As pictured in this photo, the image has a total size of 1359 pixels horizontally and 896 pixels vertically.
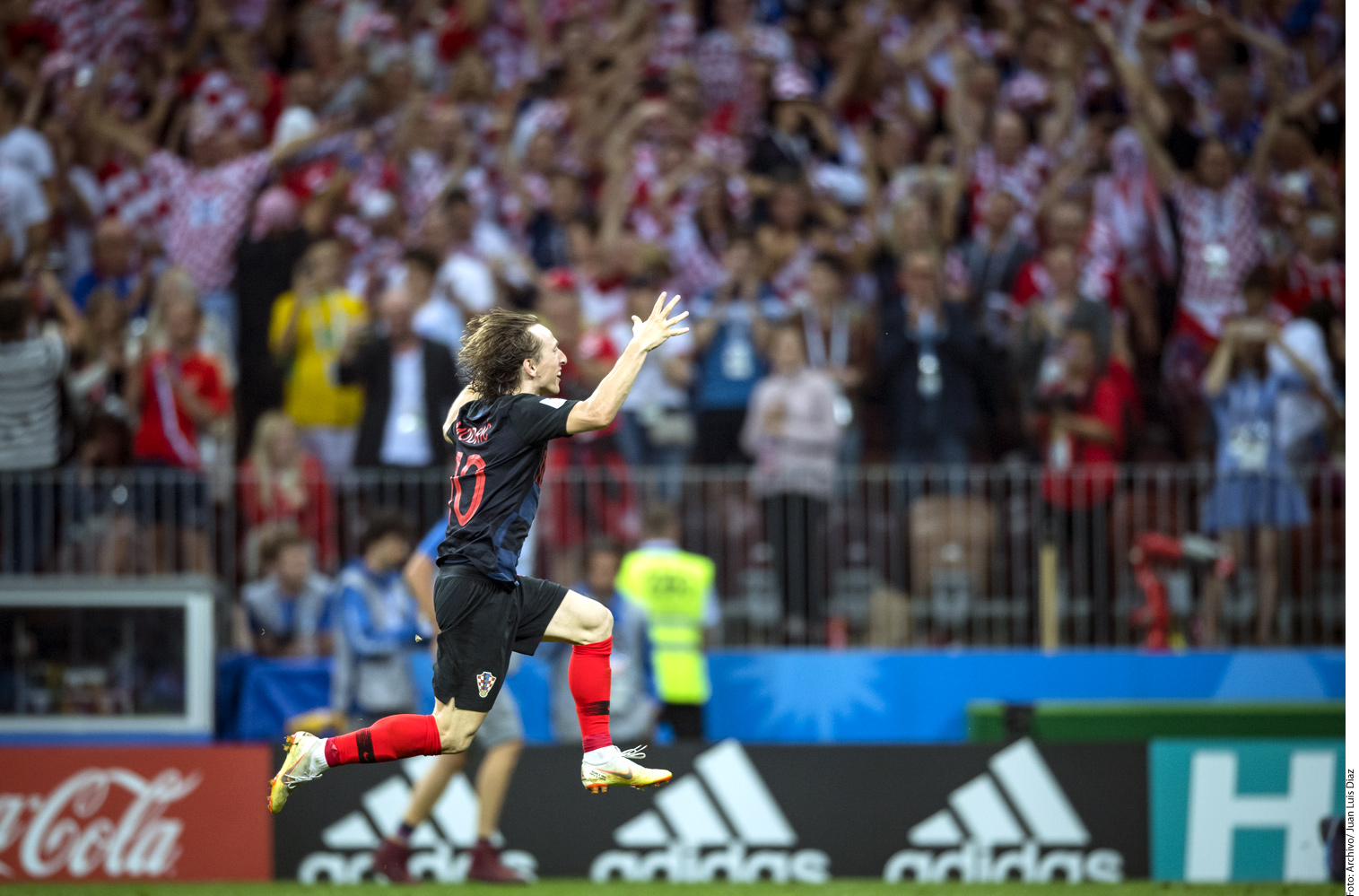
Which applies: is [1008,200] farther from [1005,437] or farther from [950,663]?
[950,663]

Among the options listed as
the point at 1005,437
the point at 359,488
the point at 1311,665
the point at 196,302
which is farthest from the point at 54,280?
the point at 1311,665

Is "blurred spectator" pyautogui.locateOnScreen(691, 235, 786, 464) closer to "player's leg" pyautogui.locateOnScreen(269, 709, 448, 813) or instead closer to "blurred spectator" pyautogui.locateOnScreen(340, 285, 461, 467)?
"blurred spectator" pyautogui.locateOnScreen(340, 285, 461, 467)

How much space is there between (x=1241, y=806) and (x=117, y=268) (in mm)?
8983

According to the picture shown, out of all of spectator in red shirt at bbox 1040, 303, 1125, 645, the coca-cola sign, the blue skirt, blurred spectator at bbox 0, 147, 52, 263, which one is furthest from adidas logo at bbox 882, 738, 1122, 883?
blurred spectator at bbox 0, 147, 52, 263

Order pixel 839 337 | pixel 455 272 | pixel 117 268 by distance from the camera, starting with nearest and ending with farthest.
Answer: pixel 839 337, pixel 455 272, pixel 117 268

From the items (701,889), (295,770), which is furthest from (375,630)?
(295,770)

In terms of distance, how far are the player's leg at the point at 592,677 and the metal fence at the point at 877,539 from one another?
479 centimetres

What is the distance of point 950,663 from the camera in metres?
11.8

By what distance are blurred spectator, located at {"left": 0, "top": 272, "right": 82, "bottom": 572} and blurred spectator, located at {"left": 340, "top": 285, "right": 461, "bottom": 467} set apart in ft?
6.84

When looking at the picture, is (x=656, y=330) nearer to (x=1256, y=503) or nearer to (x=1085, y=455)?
(x=1085, y=455)

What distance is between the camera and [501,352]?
22.1ft

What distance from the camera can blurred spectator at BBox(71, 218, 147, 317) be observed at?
1308cm

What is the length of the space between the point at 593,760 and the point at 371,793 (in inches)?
149

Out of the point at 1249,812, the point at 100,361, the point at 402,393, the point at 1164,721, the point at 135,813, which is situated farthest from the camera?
the point at 100,361
